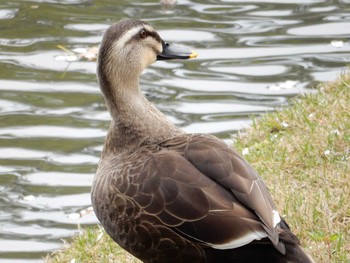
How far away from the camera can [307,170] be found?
612 cm

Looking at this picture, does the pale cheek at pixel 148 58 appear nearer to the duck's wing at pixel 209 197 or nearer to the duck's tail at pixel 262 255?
the duck's wing at pixel 209 197

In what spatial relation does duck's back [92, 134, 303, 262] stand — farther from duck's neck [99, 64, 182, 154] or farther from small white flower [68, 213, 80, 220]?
small white flower [68, 213, 80, 220]

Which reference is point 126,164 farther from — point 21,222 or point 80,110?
point 80,110

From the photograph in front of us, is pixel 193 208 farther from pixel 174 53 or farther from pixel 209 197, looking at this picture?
pixel 174 53

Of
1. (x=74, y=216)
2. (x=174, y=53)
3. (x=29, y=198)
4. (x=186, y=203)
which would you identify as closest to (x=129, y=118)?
(x=174, y=53)

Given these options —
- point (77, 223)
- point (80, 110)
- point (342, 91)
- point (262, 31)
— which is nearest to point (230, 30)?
point (262, 31)

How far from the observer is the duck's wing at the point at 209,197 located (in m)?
4.43

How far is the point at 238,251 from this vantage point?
4.45 meters

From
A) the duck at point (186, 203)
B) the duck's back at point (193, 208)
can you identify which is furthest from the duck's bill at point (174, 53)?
the duck's back at point (193, 208)

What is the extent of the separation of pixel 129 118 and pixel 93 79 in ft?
12.3

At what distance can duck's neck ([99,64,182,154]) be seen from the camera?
533 centimetres

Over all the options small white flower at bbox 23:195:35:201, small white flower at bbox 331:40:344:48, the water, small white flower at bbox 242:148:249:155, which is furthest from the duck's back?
small white flower at bbox 331:40:344:48

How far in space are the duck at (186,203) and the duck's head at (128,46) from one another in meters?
0.02

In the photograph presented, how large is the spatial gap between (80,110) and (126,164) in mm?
3702
